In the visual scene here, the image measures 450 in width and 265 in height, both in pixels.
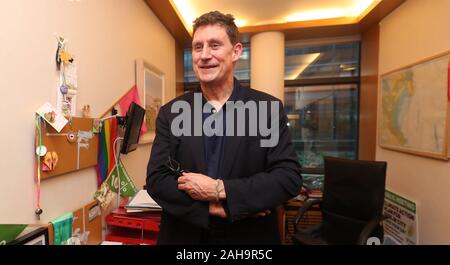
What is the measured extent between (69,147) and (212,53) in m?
0.80

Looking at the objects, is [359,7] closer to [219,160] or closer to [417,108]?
[417,108]

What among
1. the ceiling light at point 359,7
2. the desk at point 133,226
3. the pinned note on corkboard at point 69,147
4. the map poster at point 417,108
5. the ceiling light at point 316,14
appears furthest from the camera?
the ceiling light at point 316,14

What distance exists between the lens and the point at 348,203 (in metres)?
1.80

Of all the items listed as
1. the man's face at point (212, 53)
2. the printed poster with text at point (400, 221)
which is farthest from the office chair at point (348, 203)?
the man's face at point (212, 53)

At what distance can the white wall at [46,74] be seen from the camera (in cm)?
83

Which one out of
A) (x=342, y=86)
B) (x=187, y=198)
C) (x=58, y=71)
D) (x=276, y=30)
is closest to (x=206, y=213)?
(x=187, y=198)

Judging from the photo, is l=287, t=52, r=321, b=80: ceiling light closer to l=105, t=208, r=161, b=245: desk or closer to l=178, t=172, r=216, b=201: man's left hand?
l=105, t=208, r=161, b=245: desk

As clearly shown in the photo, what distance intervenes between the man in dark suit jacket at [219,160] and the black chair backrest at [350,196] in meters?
1.18

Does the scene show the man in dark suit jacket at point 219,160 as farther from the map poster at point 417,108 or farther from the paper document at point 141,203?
the map poster at point 417,108

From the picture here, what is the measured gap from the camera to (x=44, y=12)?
98 centimetres

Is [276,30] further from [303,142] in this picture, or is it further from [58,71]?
[58,71]

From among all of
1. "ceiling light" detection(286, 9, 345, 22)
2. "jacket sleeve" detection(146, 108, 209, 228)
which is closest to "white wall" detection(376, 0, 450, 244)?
"ceiling light" detection(286, 9, 345, 22)

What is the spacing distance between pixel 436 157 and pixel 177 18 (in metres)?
2.39

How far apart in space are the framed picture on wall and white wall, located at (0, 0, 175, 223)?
16 centimetres
